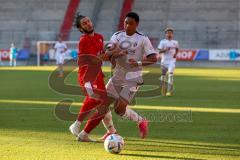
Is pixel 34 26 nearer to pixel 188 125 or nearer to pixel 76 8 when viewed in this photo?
pixel 76 8

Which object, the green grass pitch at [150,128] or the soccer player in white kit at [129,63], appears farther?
the soccer player in white kit at [129,63]

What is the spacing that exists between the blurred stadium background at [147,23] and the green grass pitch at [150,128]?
31.5m

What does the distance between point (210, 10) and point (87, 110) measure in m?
44.1

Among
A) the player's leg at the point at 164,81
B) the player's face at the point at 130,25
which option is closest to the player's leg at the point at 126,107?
the player's face at the point at 130,25

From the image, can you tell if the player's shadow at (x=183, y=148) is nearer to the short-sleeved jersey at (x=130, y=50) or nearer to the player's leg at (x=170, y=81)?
the short-sleeved jersey at (x=130, y=50)

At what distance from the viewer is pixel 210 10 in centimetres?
5441

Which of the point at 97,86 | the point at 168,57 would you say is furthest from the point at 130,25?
the point at 168,57

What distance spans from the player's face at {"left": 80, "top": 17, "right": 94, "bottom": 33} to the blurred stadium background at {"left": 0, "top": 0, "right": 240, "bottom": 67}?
4091 cm

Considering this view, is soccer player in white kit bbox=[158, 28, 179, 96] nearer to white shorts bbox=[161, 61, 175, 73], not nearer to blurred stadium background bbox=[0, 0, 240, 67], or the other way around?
white shorts bbox=[161, 61, 175, 73]

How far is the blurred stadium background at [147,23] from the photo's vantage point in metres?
52.9

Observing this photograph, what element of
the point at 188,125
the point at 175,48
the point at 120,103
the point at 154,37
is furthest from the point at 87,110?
the point at 154,37

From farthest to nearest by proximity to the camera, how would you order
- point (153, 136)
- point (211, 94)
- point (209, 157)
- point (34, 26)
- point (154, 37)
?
point (34, 26) < point (154, 37) < point (211, 94) < point (153, 136) < point (209, 157)

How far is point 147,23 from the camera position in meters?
54.7

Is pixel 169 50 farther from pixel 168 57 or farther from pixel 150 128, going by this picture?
pixel 150 128
